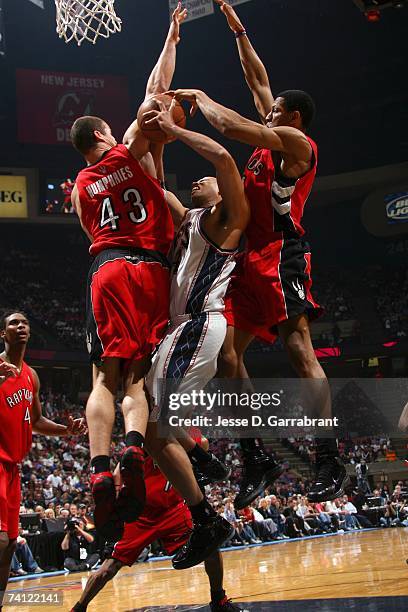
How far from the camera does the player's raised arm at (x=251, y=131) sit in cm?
459

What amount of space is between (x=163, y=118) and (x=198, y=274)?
97 centimetres

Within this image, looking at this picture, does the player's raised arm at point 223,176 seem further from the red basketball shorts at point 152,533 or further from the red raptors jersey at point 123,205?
the red basketball shorts at point 152,533

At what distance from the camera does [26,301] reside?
28.4 metres

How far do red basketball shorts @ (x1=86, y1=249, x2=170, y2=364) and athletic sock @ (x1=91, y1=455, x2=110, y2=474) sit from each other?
0.58m

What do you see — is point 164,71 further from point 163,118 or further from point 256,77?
point 163,118

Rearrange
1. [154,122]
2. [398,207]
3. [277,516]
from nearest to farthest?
[154,122] → [277,516] → [398,207]

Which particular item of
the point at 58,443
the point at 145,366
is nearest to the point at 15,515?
the point at 145,366

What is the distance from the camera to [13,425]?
6.07 meters

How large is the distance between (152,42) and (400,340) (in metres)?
14.2

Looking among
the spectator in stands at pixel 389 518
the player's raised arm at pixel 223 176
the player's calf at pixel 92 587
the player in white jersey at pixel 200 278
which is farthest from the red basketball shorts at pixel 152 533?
the spectator in stands at pixel 389 518

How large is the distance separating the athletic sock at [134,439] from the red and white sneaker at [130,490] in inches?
2.7

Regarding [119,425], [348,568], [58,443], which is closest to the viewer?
[348,568]

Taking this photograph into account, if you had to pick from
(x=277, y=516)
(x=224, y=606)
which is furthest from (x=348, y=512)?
(x=224, y=606)

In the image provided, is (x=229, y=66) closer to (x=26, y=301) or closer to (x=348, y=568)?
(x=26, y=301)
